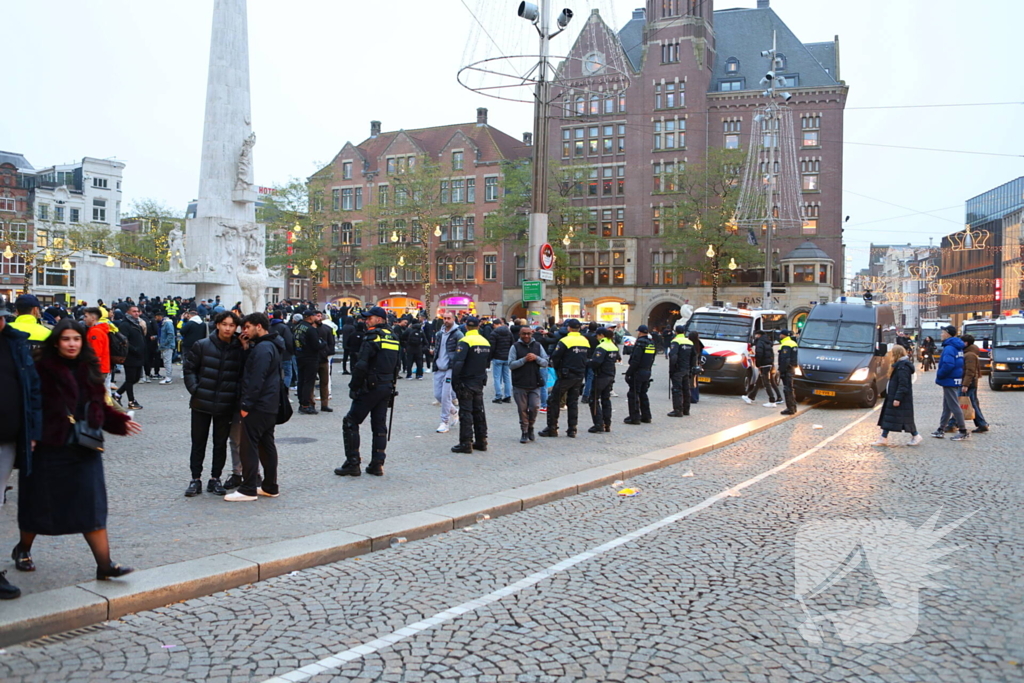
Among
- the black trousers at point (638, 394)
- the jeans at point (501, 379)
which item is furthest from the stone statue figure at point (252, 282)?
the black trousers at point (638, 394)

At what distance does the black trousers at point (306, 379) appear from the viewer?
48.8 feet

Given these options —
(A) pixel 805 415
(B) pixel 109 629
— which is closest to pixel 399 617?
(B) pixel 109 629

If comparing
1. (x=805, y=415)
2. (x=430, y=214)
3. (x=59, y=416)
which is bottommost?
(x=805, y=415)

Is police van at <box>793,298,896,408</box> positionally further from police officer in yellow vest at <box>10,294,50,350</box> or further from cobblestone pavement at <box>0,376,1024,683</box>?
police officer in yellow vest at <box>10,294,50,350</box>

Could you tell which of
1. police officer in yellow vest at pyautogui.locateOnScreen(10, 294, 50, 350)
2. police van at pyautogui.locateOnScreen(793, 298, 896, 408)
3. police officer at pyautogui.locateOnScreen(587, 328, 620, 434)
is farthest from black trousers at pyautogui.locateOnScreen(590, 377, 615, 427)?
police officer in yellow vest at pyautogui.locateOnScreen(10, 294, 50, 350)

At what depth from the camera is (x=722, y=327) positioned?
23.5 metres

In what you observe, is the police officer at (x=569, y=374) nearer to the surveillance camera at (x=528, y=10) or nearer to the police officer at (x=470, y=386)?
the police officer at (x=470, y=386)

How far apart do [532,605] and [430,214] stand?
53.3 meters

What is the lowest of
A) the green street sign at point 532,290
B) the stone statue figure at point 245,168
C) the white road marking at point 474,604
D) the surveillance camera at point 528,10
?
the white road marking at point 474,604

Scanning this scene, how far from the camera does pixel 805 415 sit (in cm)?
1795

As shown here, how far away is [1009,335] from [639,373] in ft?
53.6

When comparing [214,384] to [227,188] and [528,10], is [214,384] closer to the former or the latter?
[528,10]

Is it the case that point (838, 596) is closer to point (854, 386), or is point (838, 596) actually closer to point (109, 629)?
point (109, 629)

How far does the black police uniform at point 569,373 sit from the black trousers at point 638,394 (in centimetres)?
172
